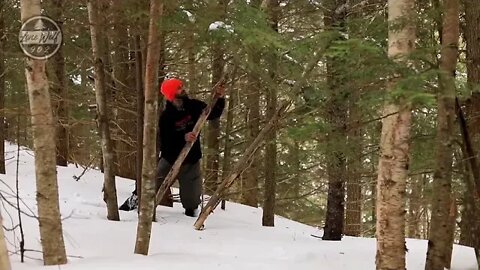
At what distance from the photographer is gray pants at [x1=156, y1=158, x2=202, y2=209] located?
7.77 metres

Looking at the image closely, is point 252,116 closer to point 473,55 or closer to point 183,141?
point 183,141

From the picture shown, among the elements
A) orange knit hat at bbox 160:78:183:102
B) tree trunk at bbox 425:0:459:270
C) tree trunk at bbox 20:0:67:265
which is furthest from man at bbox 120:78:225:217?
tree trunk at bbox 425:0:459:270

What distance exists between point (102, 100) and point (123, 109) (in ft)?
6.56

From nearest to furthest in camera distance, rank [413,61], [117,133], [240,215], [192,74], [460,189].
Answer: [413,61] → [460,189] → [240,215] → [117,133] → [192,74]

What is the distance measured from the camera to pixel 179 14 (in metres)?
5.75

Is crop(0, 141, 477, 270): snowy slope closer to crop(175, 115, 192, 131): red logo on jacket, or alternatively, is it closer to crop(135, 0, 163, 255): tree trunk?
crop(135, 0, 163, 255): tree trunk

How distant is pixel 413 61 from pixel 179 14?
8.28 ft

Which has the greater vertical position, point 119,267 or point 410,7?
point 410,7

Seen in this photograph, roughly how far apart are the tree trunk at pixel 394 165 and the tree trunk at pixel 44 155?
2706 mm

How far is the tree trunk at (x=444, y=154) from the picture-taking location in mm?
4906

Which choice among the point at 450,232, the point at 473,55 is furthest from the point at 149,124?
the point at 473,55

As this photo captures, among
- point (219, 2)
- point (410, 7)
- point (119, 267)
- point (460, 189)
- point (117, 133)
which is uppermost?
point (219, 2)

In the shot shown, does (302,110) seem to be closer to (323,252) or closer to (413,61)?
(323,252)

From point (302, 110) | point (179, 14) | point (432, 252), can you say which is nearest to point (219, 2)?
point (179, 14)
